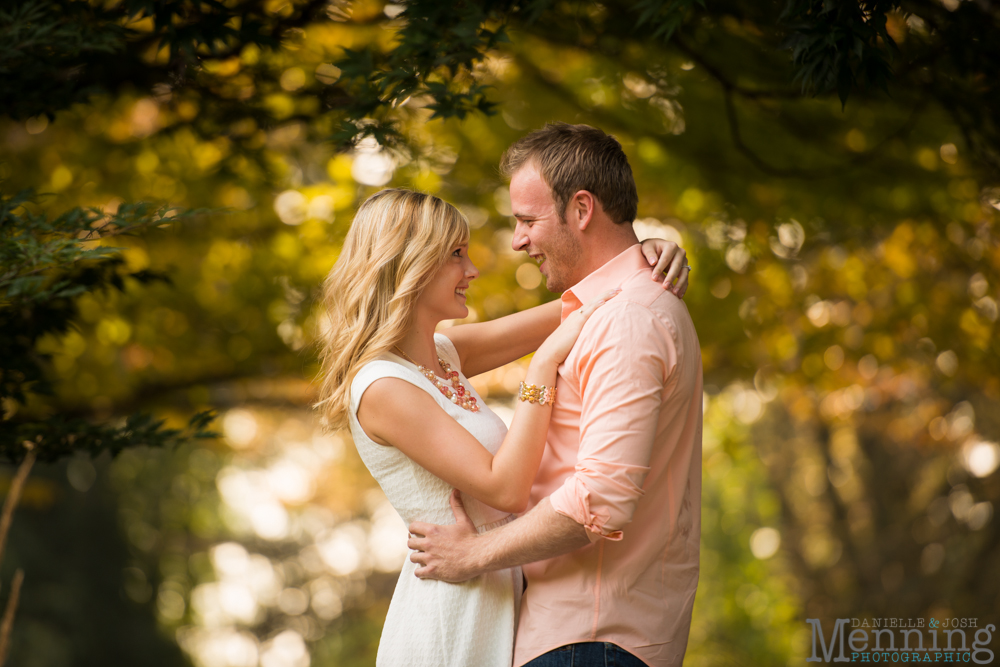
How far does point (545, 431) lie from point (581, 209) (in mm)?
592

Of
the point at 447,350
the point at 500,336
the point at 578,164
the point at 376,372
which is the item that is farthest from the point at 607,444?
the point at 500,336

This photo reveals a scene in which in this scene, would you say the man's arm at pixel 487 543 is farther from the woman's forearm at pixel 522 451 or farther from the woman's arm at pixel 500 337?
the woman's arm at pixel 500 337

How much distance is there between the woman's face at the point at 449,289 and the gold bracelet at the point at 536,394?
1.28 feet

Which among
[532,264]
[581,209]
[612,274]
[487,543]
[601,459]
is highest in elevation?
[581,209]

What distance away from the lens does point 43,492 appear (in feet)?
21.8

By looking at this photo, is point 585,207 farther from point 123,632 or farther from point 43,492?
point 123,632

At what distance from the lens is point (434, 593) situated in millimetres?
2033

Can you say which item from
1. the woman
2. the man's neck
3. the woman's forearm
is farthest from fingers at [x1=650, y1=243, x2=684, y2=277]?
the woman's forearm

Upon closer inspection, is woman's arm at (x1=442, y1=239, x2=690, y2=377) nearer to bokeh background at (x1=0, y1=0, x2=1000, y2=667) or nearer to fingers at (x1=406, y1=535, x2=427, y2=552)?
bokeh background at (x1=0, y1=0, x2=1000, y2=667)

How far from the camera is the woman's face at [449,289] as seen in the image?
7.20ft

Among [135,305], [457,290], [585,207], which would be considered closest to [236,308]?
[135,305]

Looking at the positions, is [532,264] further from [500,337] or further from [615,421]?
[615,421]

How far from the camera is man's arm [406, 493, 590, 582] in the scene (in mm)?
1802

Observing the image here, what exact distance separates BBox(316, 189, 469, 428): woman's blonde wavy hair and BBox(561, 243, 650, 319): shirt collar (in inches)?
15.7
